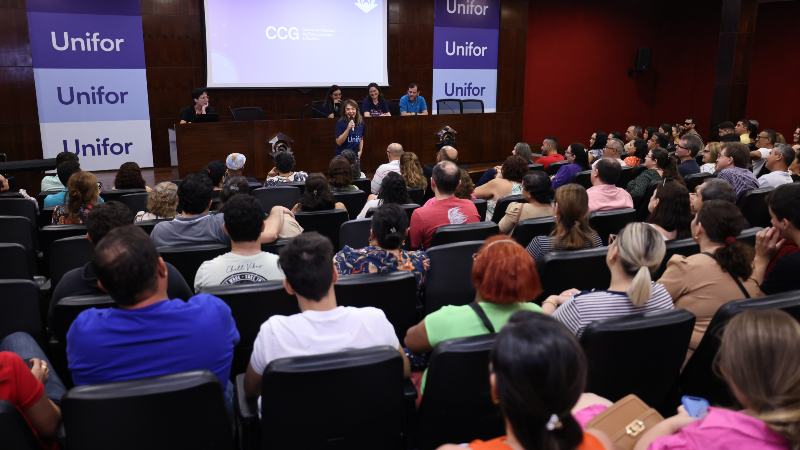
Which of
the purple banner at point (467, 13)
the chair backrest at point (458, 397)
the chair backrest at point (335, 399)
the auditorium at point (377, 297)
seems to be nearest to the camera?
the auditorium at point (377, 297)

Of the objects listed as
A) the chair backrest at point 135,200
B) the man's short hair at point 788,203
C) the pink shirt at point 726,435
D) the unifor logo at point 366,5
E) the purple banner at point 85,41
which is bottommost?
the pink shirt at point 726,435

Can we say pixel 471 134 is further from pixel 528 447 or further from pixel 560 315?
pixel 528 447

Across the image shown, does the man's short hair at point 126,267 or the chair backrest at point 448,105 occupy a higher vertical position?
the chair backrest at point 448,105

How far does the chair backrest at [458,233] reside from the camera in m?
3.21

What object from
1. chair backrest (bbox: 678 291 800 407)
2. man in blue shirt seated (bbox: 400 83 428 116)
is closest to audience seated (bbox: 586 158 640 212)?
chair backrest (bbox: 678 291 800 407)

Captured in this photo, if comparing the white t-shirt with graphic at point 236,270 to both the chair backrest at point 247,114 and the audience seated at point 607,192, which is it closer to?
the audience seated at point 607,192

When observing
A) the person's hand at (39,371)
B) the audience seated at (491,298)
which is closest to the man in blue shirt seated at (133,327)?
the person's hand at (39,371)

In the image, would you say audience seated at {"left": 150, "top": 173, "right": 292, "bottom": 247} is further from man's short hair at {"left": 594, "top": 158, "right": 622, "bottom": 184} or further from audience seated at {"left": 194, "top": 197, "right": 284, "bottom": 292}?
man's short hair at {"left": 594, "top": 158, "right": 622, "bottom": 184}

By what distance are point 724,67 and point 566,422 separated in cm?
992

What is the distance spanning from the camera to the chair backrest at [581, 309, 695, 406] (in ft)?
5.93

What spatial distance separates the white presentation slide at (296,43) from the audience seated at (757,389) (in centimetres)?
861

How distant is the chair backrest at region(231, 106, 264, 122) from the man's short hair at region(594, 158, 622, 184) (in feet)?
17.8

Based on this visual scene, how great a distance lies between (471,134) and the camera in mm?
8984

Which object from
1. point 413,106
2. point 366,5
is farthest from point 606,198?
point 366,5
